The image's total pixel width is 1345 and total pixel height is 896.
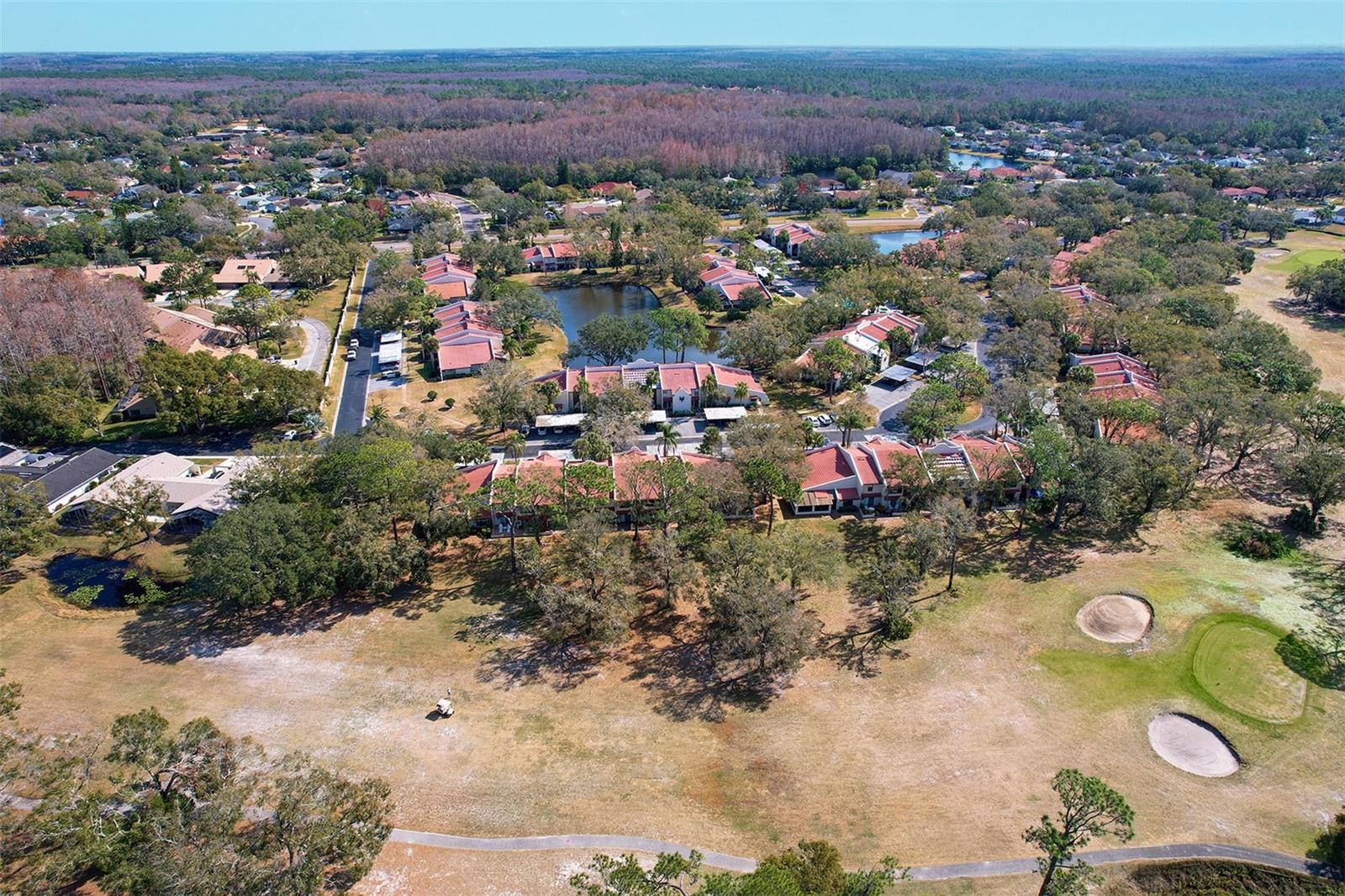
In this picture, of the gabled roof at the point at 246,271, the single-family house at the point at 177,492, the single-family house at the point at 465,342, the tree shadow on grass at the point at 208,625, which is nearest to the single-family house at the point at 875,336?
the single-family house at the point at 465,342

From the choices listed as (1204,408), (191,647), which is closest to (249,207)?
(191,647)

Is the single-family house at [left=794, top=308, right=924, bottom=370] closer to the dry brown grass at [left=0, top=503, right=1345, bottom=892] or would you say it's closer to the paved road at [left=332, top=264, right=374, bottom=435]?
the dry brown grass at [left=0, top=503, right=1345, bottom=892]

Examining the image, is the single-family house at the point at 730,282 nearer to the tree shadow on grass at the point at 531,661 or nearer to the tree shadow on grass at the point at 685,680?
the tree shadow on grass at the point at 685,680

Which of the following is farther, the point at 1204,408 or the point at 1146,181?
the point at 1146,181

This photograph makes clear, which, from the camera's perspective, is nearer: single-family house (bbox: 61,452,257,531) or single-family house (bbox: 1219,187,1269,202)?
single-family house (bbox: 61,452,257,531)

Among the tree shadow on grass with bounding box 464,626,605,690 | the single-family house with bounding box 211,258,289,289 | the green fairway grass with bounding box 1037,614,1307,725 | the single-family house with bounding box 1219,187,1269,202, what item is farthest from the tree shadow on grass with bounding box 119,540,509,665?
the single-family house with bounding box 1219,187,1269,202

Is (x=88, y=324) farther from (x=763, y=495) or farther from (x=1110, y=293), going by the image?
(x=1110, y=293)
